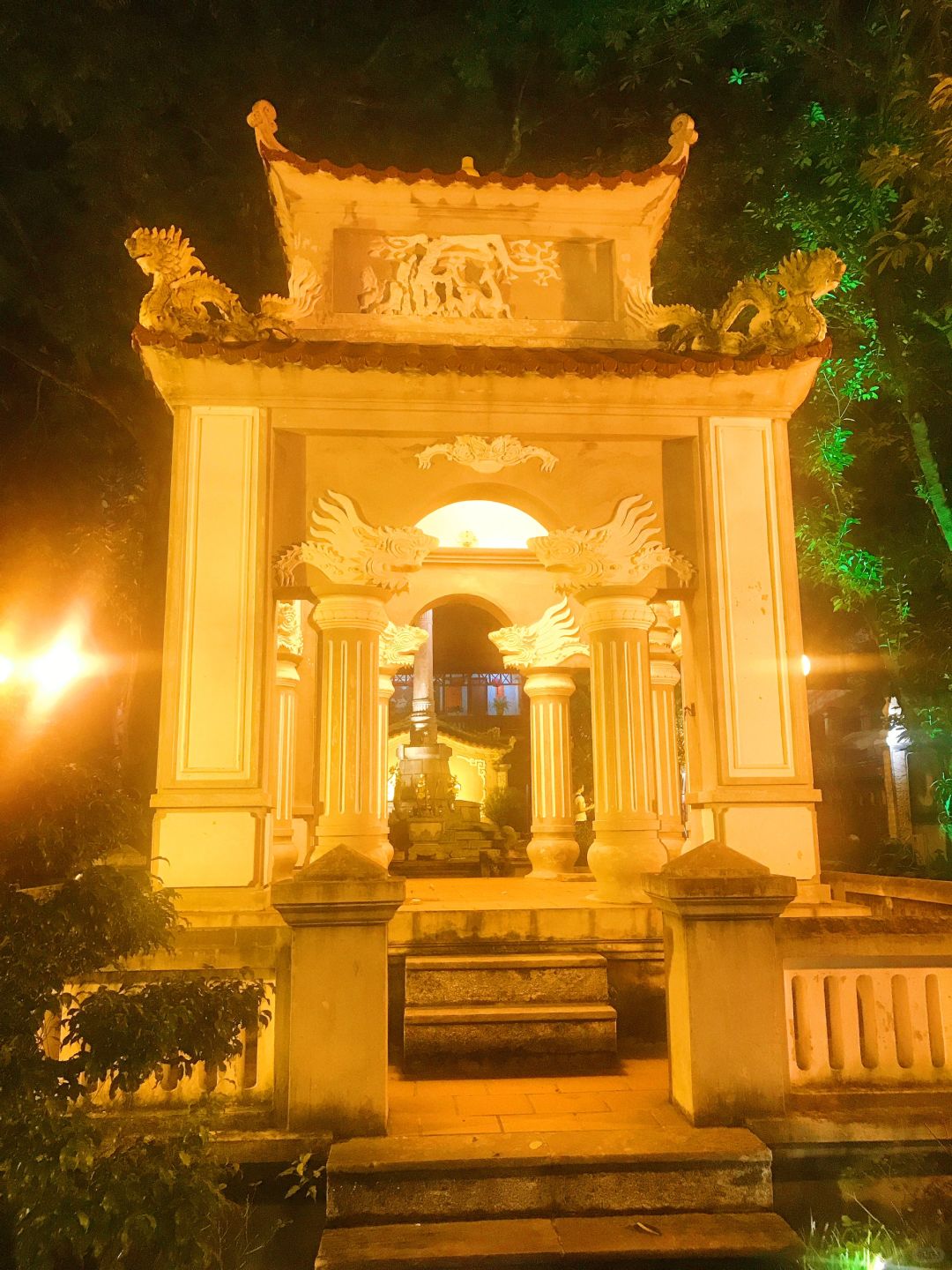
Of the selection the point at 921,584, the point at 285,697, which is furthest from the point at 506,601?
the point at 921,584

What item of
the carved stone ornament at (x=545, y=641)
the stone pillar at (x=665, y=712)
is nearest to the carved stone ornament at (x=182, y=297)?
the carved stone ornament at (x=545, y=641)

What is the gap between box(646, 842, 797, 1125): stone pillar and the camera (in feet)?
16.7

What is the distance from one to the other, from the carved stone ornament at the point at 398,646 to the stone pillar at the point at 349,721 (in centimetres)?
335

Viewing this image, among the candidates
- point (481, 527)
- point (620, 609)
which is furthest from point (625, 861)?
point (481, 527)

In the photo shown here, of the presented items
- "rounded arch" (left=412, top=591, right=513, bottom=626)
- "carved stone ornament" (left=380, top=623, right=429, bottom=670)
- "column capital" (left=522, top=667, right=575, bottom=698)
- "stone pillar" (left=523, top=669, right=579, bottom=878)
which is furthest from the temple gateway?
"rounded arch" (left=412, top=591, right=513, bottom=626)

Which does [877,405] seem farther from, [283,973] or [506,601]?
[283,973]

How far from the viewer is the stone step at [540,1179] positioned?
15.0ft

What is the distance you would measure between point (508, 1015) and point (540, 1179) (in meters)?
1.83

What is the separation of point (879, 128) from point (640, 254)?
439 centimetres

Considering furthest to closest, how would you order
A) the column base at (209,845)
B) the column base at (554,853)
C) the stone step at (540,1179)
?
the column base at (554,853) < the column base at (209,845) < the stone step at (540,1179)

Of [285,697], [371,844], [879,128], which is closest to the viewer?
[371,844]

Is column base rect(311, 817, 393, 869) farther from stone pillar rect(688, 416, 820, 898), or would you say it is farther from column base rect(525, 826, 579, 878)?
column base rect(525, 826, 579, 878)

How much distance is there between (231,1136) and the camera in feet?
16.0

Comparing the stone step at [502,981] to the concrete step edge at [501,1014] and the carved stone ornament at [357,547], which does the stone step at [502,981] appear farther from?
the carved stone ornament at [357,547]
